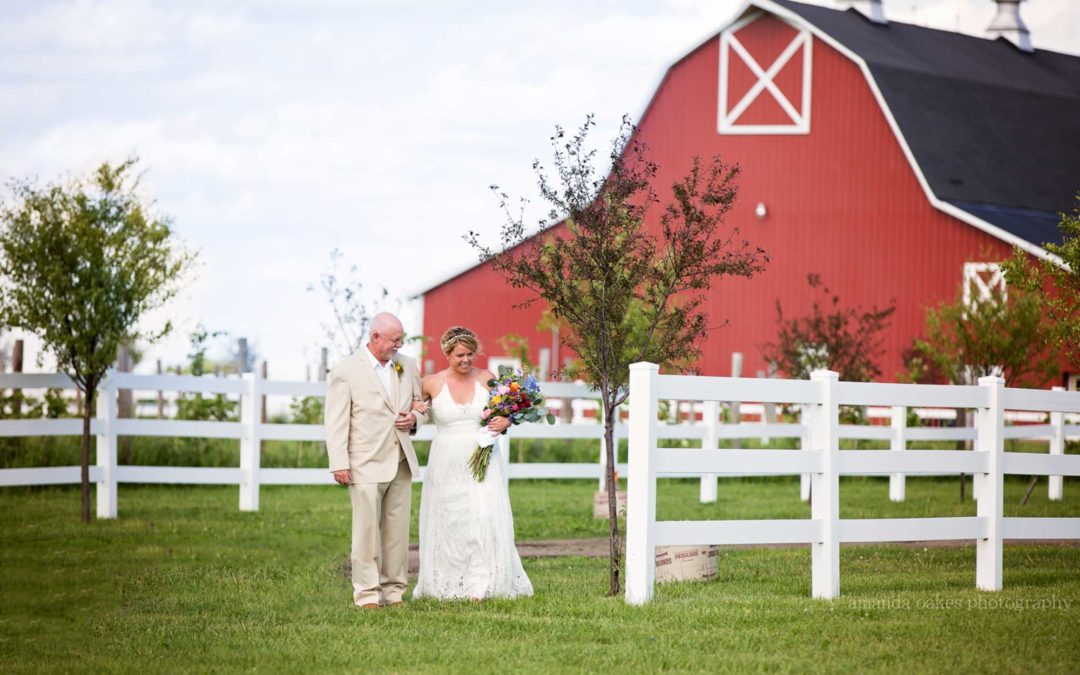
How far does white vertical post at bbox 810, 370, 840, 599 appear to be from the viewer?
9766mm

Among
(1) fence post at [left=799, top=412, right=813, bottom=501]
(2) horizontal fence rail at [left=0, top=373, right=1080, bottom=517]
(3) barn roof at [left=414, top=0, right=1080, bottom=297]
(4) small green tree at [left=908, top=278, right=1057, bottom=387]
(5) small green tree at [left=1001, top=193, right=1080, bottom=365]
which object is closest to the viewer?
(2) horizontal fence rail at [left=0, top=373, right=1080, bottom=517]

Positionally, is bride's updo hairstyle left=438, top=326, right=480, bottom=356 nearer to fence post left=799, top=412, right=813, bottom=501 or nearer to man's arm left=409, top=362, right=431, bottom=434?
man's arm left=409, top=362, right=431, bottom=434

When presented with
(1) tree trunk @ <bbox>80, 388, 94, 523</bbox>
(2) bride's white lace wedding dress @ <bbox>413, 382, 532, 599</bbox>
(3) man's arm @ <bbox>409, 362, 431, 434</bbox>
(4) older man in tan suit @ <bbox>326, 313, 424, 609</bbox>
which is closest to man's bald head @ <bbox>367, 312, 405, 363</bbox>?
(4) older man in tan suit @ <bbox>326, 313, 424, 609</bbox>

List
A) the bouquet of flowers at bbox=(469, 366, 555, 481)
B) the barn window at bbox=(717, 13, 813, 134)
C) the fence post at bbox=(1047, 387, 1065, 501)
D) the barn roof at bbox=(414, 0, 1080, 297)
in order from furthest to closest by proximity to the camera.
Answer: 1. the barn window at bbox=(717, 13, 813, 134)
2. the barn roof at bbox=(414, 0, 1080, 297)
3. the fence post at bbox=(1047, 387, 1065, 501)
4. the bouquet of flowers at bbox=(469, 366, 555, 481)

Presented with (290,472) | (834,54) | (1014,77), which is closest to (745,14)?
(834,54)

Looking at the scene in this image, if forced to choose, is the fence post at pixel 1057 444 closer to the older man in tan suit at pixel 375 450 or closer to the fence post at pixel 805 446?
the fence post at pixel 805 446

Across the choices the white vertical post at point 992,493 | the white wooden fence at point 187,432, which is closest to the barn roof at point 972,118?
the white wooden fence at point 187,432

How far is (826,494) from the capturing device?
9875 mm

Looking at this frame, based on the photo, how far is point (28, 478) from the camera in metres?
16.0

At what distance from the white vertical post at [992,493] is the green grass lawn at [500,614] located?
23 centimetres

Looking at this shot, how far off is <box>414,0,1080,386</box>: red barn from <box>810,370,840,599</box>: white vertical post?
19.5m

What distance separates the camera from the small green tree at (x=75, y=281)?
15.8m

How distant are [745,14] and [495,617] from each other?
25056mm

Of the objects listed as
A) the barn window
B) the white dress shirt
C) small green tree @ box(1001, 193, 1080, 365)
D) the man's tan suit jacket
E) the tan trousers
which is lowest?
the tan trousers
